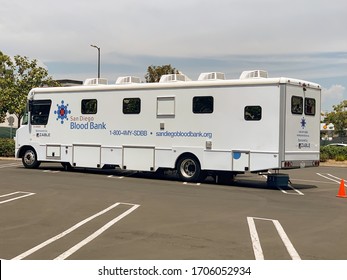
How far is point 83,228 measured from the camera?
8078 millimetres

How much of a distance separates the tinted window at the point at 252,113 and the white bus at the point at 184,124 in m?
0.03

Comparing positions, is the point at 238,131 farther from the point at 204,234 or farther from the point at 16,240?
the point at 16,240

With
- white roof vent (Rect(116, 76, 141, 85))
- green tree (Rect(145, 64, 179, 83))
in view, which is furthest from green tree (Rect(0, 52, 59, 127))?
white roof vent (Rect(116, 76, 141, 85))

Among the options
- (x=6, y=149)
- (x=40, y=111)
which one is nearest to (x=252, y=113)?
(x=40, y=111)

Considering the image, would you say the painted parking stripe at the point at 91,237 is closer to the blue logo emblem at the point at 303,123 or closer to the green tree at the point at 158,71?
the blue logo emblem at the point at 303,123

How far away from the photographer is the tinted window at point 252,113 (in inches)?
561

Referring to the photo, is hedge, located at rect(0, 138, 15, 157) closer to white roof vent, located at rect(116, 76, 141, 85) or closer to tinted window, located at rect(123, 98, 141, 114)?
→ white roof vent, located at rect(116, 76, 141, 85)

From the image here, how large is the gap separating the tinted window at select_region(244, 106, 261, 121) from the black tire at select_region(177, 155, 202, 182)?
236cm

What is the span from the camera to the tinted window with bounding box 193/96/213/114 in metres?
15.2

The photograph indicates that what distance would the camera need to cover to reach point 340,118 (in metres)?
67.2

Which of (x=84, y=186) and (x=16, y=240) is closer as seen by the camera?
(x=16, y=240)

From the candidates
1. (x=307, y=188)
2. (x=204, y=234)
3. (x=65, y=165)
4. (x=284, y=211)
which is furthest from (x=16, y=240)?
(x=65, y=165)

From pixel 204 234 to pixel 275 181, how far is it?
25.2 ft

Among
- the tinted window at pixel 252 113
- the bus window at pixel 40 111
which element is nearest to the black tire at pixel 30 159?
the bus window at pixel 40 111
